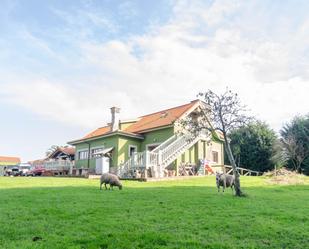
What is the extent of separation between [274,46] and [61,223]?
1337 centimetres

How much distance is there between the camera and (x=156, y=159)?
21578 millimetres

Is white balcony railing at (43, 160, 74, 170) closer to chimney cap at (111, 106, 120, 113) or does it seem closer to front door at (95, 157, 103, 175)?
front door at (95, 157, 103, 175)

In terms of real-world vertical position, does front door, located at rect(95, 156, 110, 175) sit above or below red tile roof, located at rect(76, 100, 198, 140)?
below

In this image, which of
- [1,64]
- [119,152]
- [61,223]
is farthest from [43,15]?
[119,152]

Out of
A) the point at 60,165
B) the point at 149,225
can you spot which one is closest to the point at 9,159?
the point at 60,165

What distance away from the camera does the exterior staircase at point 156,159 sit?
21.0m

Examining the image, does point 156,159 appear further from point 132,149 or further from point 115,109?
point 115,109

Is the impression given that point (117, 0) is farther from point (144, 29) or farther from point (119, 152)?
point (119, 152)

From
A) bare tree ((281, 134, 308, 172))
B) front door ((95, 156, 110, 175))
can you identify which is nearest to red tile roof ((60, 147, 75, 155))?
front door ((95, 156, 110, 175))

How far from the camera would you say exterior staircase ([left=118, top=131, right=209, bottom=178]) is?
21.0 m

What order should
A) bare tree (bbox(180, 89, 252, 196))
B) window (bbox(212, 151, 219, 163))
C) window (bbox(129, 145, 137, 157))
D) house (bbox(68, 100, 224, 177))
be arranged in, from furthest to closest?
window (bbox(212, 151, 219, 163))
window (bbox(129, 145, 137, 157))
house (bbox(68, 100, 224, 177))
bare tree (bbox(180, 89, 252, 196))

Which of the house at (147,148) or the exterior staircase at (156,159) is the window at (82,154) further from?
the exterior staircase at (156,159)

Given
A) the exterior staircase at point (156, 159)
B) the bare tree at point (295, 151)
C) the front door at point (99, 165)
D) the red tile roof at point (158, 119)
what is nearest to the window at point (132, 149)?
the red tile roof at point (158, 119)

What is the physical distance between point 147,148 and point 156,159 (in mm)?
5440
